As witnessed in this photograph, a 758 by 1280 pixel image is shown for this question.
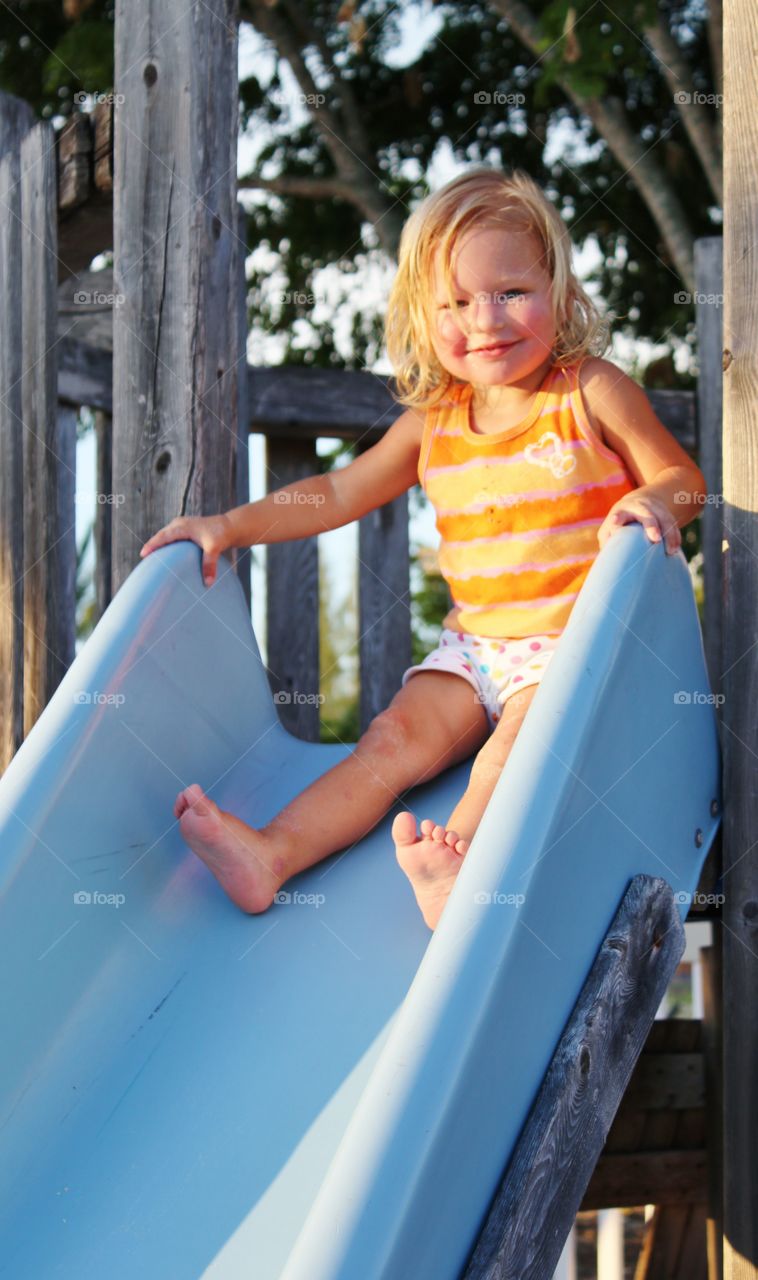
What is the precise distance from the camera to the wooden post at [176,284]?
2652 mm

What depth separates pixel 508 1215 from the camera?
5.05 ft

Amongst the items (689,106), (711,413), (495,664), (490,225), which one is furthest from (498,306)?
(689,106)

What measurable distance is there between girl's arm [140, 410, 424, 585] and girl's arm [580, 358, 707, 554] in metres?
0.39

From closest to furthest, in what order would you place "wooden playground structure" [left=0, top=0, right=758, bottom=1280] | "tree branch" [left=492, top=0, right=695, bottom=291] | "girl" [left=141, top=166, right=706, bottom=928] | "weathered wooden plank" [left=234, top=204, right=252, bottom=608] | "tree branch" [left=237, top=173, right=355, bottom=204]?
"wooden playground structure" [left=0, top=0, right=758, bottom=1280], "girl" [left=141, top=166, right=706, bottom=928], "weathered wooden plank" [left=234, top=204, right=252, bottom=608], "tree branch" [left=492, top=0, right=695, bottom=291], "tree branch" [left=237, top=173, right=355, bottom=204]

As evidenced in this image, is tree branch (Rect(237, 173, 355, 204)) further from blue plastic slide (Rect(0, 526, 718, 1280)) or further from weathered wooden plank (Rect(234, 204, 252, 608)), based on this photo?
blue plastic slide (Rect(0, 526, 718, 1280))

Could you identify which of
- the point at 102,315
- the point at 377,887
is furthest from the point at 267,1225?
the point at 102,315

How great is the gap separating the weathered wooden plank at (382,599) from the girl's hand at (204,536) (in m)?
1.25

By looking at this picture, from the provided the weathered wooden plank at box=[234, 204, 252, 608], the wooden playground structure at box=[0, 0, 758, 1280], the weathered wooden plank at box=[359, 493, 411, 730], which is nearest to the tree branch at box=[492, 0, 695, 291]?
the wooden playground structure at box=[0, 0, 758, 1280]

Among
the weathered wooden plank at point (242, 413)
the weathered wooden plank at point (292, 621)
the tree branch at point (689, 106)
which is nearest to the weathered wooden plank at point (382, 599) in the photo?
the weathered wooden plank at point (292, 621)

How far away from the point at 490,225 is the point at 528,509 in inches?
19.5

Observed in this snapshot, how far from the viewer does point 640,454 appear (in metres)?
2.38

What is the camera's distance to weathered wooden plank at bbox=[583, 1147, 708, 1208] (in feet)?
10.4

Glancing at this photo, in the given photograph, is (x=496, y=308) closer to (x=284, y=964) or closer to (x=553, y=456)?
(x=553, y=456)

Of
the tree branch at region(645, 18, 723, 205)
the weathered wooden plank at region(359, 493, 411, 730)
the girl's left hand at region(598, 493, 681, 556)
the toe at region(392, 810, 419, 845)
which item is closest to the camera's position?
the toe at region(392, 810, 419, 845)
